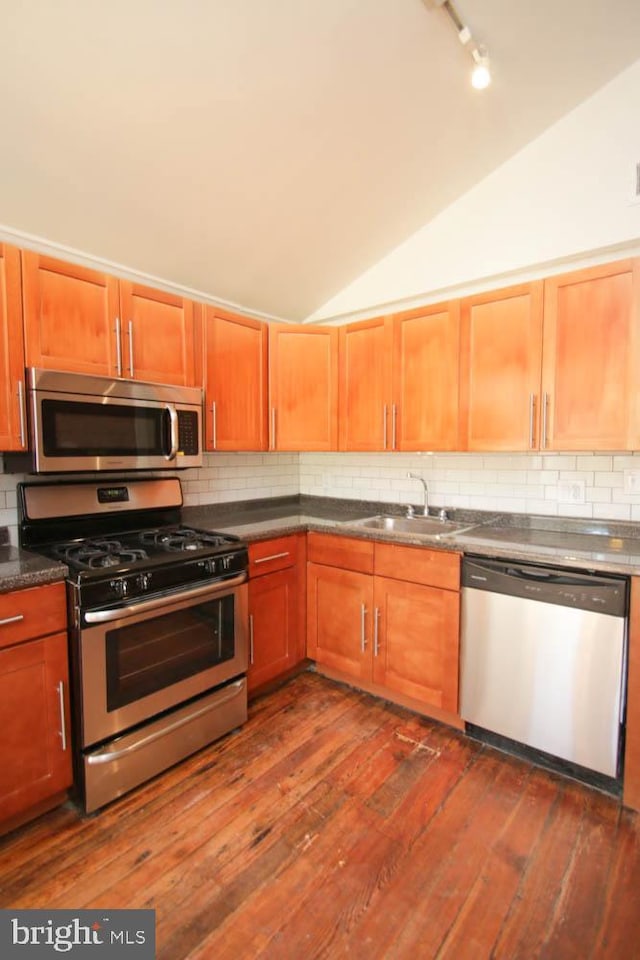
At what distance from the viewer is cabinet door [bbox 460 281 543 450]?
217cm

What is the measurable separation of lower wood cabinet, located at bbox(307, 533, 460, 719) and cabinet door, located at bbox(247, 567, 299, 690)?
0.45 feet

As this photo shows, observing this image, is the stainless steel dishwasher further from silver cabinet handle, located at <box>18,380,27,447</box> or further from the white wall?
silver cabinet handle, located at <box>18,380,27,447</box>

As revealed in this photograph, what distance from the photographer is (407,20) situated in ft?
5.59

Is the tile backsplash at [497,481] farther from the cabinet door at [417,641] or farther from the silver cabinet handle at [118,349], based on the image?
the silver cabinet handle at [118,349]

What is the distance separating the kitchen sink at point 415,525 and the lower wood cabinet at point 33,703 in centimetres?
153

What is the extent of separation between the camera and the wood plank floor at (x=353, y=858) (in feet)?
4.29

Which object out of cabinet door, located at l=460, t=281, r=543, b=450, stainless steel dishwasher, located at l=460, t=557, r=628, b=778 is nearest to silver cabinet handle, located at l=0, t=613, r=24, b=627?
stainless steel dishwasher, located at l=460, t=557, r=628, b=778

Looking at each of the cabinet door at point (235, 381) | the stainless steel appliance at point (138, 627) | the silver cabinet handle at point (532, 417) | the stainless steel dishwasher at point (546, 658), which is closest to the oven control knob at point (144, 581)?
the stainless steel appliance at point (138, 627)

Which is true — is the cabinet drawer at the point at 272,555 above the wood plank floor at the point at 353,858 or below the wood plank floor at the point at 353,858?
above

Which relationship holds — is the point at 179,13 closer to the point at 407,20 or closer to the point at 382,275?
the point at 407,20

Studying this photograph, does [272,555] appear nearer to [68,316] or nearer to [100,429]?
[100,429]

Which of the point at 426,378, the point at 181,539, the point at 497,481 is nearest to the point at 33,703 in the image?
the point at 181,539

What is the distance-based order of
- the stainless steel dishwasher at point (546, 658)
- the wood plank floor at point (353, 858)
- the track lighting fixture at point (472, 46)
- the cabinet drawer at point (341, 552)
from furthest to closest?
the cabinet drawer at point (341, 552)
the stainless steel dishwasher at point (546, 658)
the track lighting fixture at point (472, 46)
the wood plank floor at point (353, 858)

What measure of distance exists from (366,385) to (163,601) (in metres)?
1.70
